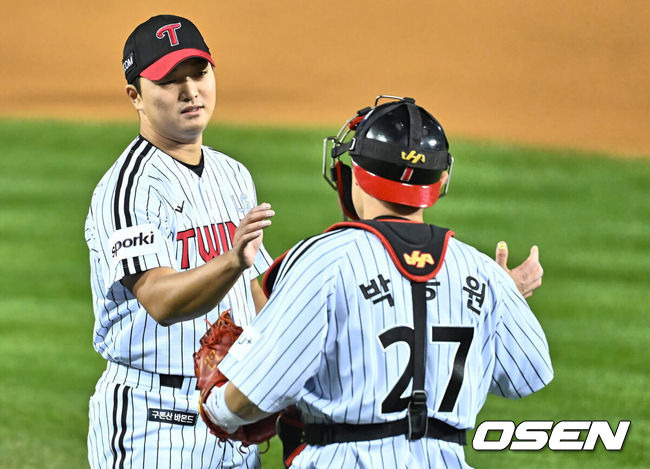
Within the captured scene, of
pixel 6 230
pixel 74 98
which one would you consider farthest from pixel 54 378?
pixel 74 98

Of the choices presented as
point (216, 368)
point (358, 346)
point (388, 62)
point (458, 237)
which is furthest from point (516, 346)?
point (388, 62)

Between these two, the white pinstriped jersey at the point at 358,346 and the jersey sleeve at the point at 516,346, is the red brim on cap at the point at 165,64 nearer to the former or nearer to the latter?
Answer: the white pinstriped jersey at the point at 358,346

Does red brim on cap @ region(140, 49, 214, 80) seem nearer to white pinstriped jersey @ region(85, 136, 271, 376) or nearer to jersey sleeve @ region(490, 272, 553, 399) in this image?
white pinstriped jersey @ region(85, 136, 271, 376)

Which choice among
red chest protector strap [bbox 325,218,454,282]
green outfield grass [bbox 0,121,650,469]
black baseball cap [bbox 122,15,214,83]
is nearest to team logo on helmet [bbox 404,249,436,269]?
red chest protector strap [bbox 325,218,454,282]

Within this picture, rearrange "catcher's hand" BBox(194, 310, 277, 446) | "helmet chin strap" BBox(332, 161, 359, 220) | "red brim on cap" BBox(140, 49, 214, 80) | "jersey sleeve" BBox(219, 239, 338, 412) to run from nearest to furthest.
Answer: "jersey sleeve" BBox(219, 239, 338, 412)
"catcher's hand" BBox(194, 310, 277, 446)
"helmet chin strap" BBox(332, 161, 359, 220)
"red brim on cap" BBox(140, 49, 214, 80)

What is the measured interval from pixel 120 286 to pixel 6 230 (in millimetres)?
7085

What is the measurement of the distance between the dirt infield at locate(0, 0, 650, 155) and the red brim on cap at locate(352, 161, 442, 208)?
9.37 m

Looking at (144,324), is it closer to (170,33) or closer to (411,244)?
(170,33)

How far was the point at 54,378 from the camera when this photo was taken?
287 inches

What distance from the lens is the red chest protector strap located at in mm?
2389

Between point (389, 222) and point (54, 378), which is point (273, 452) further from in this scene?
point (389, 222)

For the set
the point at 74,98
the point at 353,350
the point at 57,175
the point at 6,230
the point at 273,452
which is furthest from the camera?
the point at 74,98

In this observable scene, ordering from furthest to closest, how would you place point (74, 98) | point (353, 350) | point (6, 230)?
1. point (74, 98)
2. point (6, 230)
3. point (353, 350)

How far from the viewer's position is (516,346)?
2.61 meters
